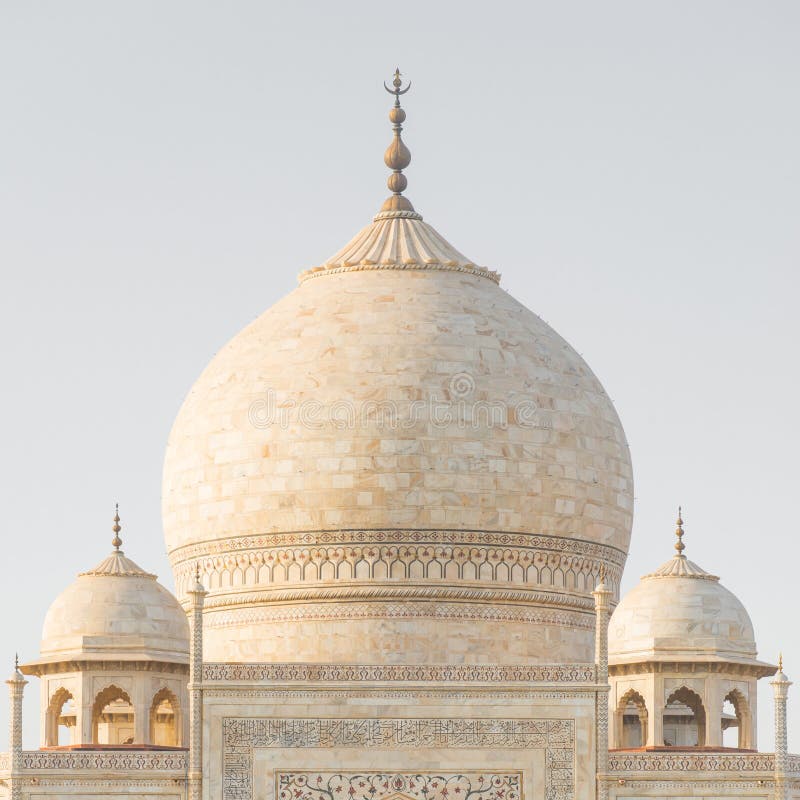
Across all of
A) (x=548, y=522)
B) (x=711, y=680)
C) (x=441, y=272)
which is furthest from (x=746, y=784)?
(x=441, y=272)

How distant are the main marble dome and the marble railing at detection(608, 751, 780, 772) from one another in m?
2.27

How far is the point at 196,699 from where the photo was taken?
27047 millimetres

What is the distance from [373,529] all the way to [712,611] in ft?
11.0

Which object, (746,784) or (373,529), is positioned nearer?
(746,784)

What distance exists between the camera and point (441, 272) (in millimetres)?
30719

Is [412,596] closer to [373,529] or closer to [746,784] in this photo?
[373,529]

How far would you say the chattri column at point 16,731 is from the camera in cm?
2675

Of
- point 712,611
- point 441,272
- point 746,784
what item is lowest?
point 746,784

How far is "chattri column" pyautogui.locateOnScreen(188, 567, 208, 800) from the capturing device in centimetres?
2688

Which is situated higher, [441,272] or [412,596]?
[441,272]

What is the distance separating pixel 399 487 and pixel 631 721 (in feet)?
10.7

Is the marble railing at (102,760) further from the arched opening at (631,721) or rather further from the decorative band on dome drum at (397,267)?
the decorative band on dome drum at (397,267)

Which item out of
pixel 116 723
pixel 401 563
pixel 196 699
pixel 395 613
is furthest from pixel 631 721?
pixel 116 723

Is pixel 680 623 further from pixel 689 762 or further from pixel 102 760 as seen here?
pixel 102 760
